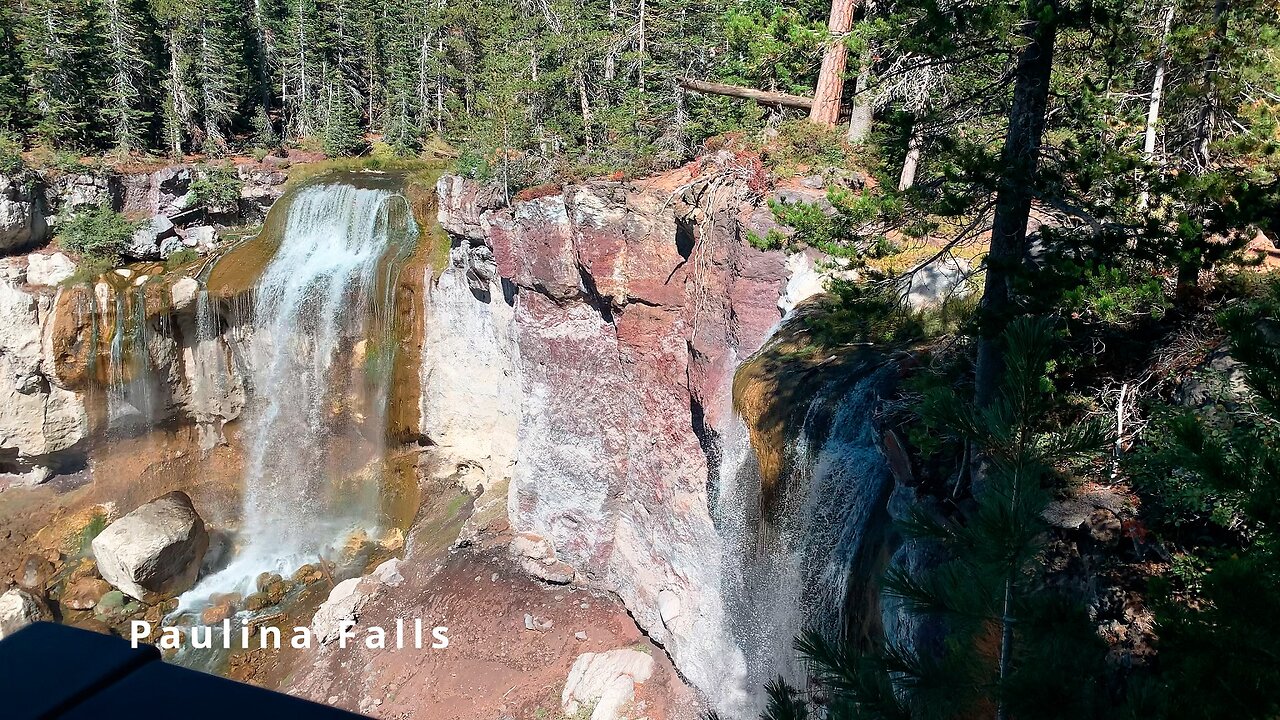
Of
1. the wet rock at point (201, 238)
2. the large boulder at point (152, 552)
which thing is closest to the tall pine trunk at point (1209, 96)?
the large boulder at point (152, 552)

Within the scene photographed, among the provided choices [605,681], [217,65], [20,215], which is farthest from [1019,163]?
[217,65]

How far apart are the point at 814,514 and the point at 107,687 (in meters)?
6.89

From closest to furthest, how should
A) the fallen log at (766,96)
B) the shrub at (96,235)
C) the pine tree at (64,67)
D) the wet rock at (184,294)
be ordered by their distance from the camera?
the fallen log at (766,96)
the wet rock at (184,294)
the shrub at (96,235)
the pine tree at (64,67)

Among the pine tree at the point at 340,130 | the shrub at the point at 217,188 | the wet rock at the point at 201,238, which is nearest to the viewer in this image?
the wet rock at the point at 201,238

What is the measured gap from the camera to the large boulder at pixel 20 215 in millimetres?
19781

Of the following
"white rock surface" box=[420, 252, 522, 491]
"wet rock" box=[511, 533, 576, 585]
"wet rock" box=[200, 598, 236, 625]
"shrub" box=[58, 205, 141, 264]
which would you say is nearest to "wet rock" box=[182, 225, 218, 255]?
"shrub" box=[58, 205, 141, 264]

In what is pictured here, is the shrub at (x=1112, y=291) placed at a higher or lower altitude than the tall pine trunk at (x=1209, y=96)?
lower

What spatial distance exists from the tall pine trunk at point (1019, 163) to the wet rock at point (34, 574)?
22.4 m

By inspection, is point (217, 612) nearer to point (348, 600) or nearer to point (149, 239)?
point (348, 600)

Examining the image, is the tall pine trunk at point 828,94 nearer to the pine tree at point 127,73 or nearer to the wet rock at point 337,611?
the wet rock at point 337,611

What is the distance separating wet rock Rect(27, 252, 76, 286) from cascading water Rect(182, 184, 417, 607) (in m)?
3.79

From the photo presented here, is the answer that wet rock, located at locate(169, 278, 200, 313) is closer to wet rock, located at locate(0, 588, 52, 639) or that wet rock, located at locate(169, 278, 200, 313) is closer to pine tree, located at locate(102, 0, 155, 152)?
wet rock, located at locate(0, 588, 52, 639)

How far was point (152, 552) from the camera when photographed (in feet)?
56.6

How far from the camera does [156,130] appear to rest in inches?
1219
